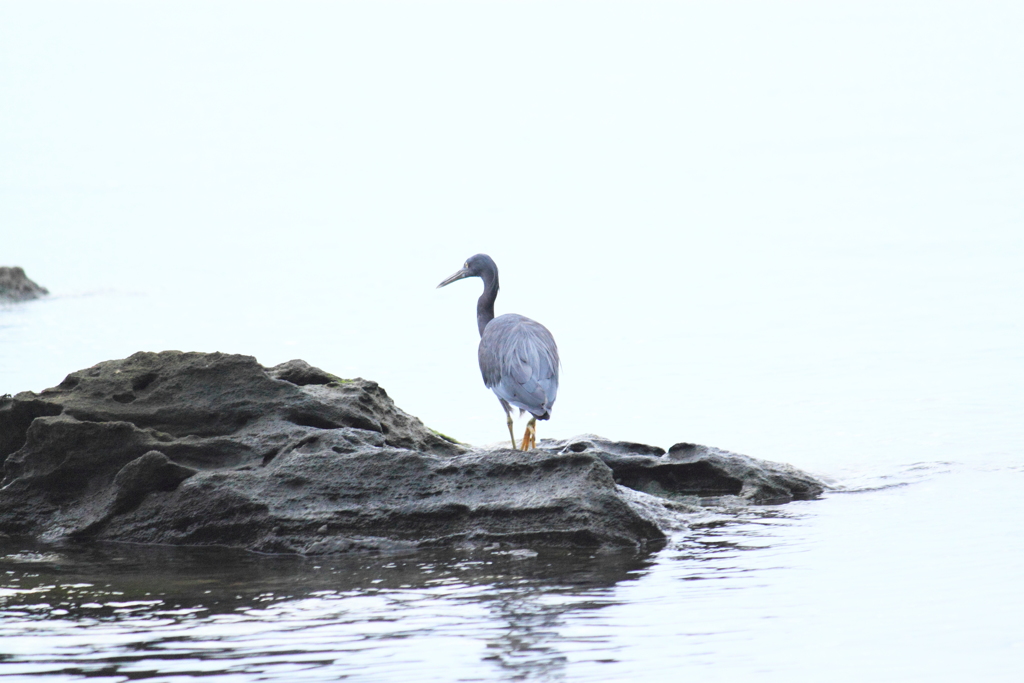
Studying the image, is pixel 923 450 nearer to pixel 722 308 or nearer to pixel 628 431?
pixel 628 431

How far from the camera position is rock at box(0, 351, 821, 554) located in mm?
7789

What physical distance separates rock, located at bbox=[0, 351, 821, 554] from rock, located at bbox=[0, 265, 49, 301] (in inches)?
819

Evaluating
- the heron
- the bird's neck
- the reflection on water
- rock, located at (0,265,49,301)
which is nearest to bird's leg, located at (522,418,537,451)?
the heron

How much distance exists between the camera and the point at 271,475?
7984mm

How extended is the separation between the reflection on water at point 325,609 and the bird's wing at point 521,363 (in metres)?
1.48

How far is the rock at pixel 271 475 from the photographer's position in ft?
Answer: 25.6

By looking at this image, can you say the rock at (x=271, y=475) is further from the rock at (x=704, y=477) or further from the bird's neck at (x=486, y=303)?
the bird's neck at (x=486, y=303)

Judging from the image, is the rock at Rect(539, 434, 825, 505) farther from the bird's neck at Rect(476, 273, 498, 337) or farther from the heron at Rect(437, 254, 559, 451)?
the bird's neck at Rect(476, 273, 498, 337)

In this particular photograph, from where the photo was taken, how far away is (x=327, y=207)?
52.5m

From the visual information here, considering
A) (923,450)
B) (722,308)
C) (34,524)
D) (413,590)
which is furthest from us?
(722,308)

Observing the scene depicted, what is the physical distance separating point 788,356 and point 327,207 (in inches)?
1418

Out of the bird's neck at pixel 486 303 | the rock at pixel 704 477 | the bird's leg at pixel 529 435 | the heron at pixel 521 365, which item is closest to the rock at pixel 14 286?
the bird's neck at pixel 486 303

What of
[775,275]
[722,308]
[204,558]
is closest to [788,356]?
[722,308]

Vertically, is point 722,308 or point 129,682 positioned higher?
point 722,308
